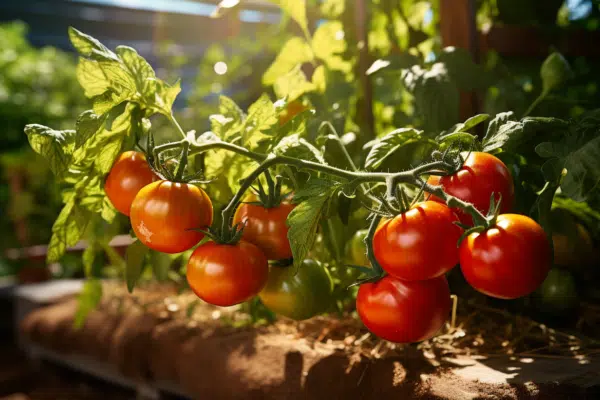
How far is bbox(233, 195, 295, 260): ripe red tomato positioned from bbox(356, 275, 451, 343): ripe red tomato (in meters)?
0.13

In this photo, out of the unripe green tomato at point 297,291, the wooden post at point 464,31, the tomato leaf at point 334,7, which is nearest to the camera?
the unripe green tomato at point 297,291

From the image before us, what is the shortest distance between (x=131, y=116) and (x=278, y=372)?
0.43 m

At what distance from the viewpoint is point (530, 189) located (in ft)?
2.47

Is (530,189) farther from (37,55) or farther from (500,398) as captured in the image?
(37,55)

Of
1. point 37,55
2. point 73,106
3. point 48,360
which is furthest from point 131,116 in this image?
point 37,55

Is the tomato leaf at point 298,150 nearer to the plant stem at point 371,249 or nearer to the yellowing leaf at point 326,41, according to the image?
the plant stem at point 371,249

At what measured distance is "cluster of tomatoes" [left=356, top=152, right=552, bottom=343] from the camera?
515 millimetres

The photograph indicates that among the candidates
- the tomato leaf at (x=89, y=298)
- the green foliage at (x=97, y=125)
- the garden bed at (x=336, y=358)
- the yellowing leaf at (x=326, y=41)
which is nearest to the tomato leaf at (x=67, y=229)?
the green foliage at (x=97, y=125)

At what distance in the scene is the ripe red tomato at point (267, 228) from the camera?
69 centimetres

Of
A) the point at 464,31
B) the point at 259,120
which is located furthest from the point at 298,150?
the point at 464,31

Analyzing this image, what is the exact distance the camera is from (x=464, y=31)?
1.04m

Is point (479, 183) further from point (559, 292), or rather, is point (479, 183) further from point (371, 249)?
point (559, 292)

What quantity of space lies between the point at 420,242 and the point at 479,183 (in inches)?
3.9

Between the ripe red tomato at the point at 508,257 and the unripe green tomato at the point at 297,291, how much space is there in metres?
0.26
